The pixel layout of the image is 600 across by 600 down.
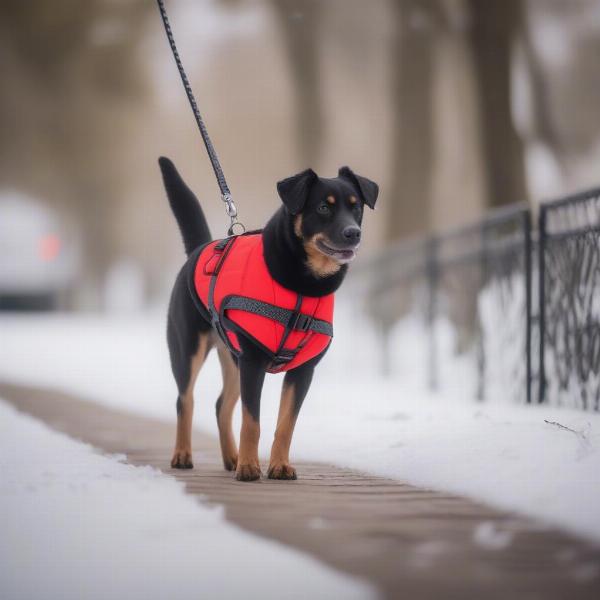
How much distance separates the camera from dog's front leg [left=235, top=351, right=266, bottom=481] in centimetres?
413

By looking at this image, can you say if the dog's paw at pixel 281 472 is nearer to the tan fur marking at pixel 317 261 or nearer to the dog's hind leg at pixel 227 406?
the dog's hind leg at pixel 227 406

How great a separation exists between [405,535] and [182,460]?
5.88 ft

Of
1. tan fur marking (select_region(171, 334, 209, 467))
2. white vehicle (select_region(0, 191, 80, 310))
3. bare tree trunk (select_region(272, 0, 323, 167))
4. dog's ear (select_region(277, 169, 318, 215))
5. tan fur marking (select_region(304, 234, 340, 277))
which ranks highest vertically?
bare tree trunk (select_region(272, 0, 323, 167))

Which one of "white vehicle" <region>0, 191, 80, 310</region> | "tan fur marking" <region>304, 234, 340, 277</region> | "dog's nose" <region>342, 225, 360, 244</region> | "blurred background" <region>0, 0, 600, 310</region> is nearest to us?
"dog's nose" <region>342, 225, 360, 244</region>

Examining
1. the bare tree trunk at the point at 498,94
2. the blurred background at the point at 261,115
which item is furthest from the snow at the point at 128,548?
the blurred background at the point at 261,115

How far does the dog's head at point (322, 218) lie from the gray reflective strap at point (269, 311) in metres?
0.24

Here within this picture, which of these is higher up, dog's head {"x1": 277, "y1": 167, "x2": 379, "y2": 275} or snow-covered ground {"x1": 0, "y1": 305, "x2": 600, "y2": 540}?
dog's head {"x1": 277, "y1": 167, "x2": 379, "y2": 275}

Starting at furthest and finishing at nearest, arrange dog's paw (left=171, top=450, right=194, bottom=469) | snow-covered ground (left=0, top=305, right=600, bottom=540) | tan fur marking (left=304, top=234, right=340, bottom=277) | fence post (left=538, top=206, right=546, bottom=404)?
fence post (left=538, top=206, right=546, bottom=404) < dog's paw (left=171, top=450, right=194, bottom=469) < tan fur marking (left=304, top=234, right=340, bottom=277) < snow-covered ground (left=0, top=305, right=600, bottom=540)

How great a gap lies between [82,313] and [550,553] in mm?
16906

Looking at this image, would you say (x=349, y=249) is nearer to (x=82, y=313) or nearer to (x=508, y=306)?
(x=508, y=306)

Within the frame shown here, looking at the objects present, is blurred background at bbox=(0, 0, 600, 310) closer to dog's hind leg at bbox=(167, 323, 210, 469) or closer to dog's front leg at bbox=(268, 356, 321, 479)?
dog's hind leg at bbox=(167, 323, 210, 469)

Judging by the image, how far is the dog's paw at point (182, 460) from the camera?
4.62 m

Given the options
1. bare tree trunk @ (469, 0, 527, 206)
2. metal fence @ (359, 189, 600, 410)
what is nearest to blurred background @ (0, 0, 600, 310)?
bare tree trunk @ (469, 0, 527, 206)

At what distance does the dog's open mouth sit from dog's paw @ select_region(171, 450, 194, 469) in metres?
1.36
